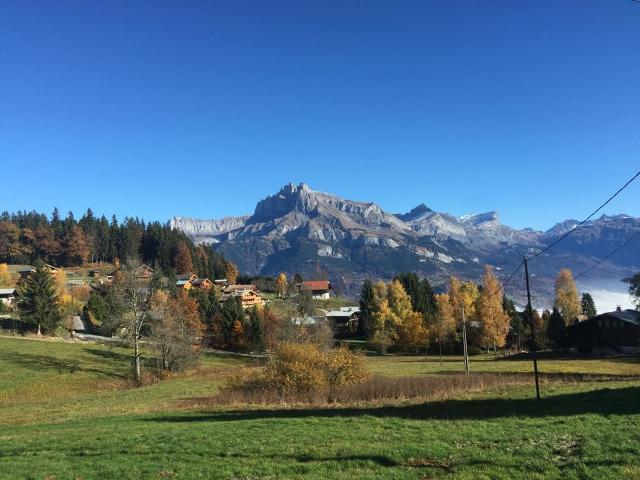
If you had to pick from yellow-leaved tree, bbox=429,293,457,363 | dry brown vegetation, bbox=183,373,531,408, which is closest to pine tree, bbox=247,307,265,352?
yellow-leaved tree, bbox=429,293,457,363

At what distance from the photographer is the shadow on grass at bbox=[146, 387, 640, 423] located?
2319 centimetres

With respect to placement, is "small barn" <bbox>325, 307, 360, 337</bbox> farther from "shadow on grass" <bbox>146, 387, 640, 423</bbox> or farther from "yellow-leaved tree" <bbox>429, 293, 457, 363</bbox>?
"shadow on grass" <bbox>146, 387, 640, 423</bbox>

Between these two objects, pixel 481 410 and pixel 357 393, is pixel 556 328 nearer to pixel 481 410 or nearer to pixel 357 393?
pixel 357 393

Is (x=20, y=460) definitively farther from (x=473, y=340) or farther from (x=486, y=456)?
(x=473, y=340)

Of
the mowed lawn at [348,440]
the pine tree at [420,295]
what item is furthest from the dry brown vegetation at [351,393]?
the pine tree at [420,295]

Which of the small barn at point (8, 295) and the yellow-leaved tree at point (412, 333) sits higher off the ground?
the small barn at point (8, 295)

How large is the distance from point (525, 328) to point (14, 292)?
12630cm

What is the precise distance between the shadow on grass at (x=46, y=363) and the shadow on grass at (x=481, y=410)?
3683cm

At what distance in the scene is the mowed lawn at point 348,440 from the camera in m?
13.2

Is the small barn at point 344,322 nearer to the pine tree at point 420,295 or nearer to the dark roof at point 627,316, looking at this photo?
the pine tree at point 420,295

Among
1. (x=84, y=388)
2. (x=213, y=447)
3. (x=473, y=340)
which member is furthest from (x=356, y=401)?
(x=473, y=340)

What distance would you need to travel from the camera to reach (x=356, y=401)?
1297 inches

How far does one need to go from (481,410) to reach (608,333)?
8607 centimetres

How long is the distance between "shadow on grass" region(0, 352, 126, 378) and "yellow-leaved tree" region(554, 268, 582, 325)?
9901cm
